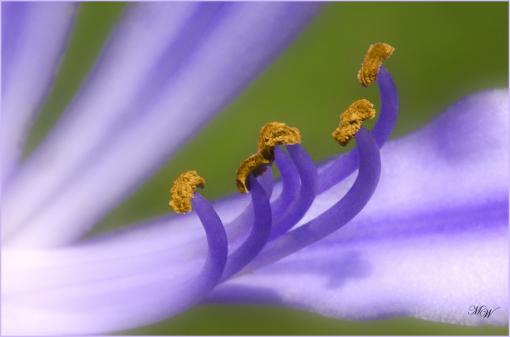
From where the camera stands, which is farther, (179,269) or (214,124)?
(214,124)

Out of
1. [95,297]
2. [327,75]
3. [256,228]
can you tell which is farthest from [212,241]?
[327,75]

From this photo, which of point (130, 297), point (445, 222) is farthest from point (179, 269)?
point (445, 222)

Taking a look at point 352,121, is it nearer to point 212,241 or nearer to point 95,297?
point 212,241

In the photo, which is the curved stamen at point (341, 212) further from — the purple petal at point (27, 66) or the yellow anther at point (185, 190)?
the purple petal at point (27, 66)

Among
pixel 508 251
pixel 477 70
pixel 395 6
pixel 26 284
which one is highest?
pixel 395 6

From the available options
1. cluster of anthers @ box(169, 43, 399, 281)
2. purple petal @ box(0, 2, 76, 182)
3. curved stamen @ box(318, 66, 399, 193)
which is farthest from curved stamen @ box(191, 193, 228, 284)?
purple petal @ box(0, 2, 76, 182)

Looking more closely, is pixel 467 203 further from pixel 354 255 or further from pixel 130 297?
pixel 130 297

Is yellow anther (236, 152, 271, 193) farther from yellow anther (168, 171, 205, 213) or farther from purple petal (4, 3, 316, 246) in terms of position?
purple petal (4, 3, 316, 246)

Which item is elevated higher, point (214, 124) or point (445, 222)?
point (214, 124)

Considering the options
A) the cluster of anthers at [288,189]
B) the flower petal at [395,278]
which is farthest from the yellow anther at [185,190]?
the flower petal at [395,278]
